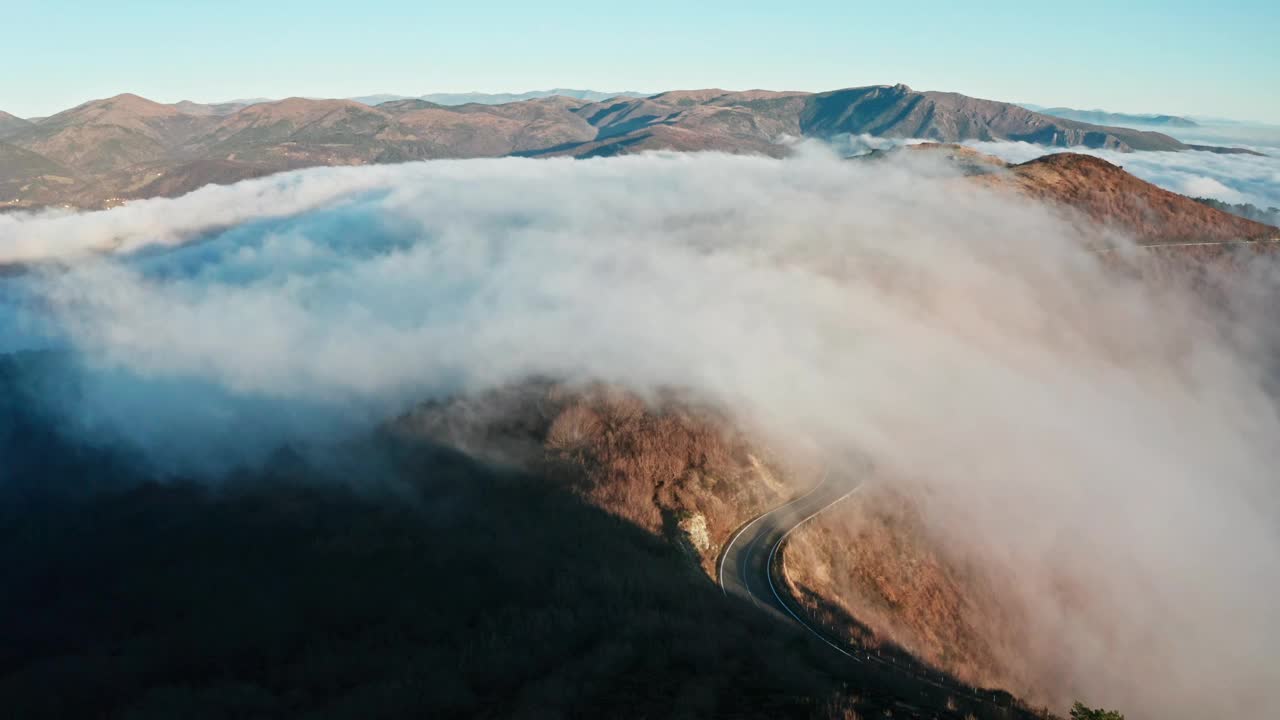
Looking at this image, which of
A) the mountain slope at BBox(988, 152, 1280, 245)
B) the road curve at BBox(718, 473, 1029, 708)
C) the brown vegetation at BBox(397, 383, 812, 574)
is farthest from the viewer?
the mountain slope at BBox(988, 152, 1280, 245)

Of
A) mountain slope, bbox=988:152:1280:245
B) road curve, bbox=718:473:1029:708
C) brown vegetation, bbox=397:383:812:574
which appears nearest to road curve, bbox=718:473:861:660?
road curve, bbox=718:473:1029:708

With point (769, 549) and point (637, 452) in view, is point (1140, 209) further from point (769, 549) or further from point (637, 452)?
point (769, 549)

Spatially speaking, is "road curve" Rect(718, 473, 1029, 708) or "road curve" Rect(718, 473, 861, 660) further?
"road curve" Rect(718, 473, 861, 660)

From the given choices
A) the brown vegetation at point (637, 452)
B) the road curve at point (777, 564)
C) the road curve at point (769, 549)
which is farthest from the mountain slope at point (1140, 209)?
the brown vegetation at point (637, 452)

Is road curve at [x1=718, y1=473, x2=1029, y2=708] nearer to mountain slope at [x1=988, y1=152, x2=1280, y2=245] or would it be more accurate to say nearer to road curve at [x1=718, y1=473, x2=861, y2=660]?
road curve at [x1=718, y1=473, x2=861, y2=660]

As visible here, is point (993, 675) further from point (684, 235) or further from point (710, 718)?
point (684, 235)

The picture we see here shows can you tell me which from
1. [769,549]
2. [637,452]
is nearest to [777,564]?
[769,549]

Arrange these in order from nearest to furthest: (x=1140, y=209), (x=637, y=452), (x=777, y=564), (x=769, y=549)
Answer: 1. (x=777, y=564)
2. (x=769, y=549)
3. (x=637, y=452)
4. (x=1140, y=209)

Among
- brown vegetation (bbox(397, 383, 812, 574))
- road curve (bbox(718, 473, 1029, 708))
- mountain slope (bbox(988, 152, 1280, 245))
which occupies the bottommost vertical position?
road curve (bbox(718, 473, 1029, 708))
